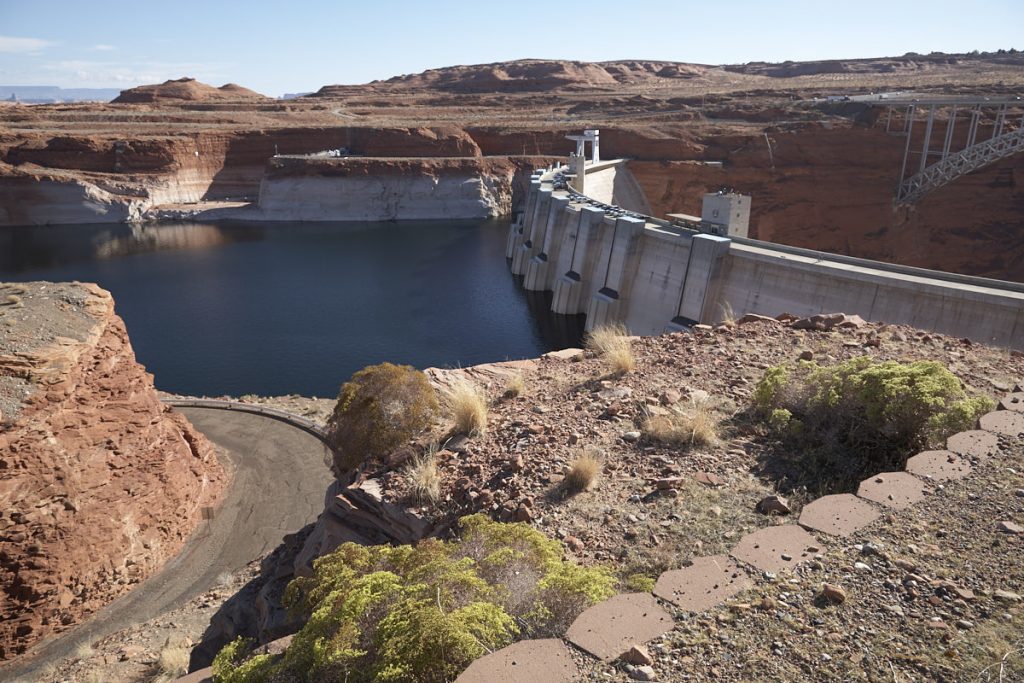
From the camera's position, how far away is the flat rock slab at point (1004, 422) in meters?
8.57

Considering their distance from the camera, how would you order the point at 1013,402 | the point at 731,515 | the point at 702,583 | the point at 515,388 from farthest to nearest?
the point at 515,388, the point at 1013,402, the point at 731,515, the point at 702,583

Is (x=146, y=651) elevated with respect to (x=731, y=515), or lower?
lower

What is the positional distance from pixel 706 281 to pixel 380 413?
20.1 metres

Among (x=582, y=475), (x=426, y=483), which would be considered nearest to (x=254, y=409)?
Result: (x=426, y=483)

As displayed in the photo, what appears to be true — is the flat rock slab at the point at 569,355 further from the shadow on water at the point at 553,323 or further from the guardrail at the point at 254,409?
the shadow on water at the point at 553,323

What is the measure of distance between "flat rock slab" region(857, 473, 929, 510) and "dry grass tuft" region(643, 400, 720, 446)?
2265 millimetres

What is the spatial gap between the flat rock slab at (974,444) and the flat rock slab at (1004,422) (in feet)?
0.57

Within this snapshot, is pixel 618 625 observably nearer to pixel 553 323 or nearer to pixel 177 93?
pixel 553 323

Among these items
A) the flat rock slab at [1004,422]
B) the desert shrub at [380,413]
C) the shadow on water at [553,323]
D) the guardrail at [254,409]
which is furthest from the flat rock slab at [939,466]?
the shadow on water at [553,323]

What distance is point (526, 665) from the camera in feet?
17.0

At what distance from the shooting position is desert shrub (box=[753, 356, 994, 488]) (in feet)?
29.1

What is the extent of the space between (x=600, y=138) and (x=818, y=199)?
2322cm

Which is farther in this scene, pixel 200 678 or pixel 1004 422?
pixel 1004 422

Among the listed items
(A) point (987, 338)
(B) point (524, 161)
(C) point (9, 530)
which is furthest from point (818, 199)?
(C) point (9, 530)
